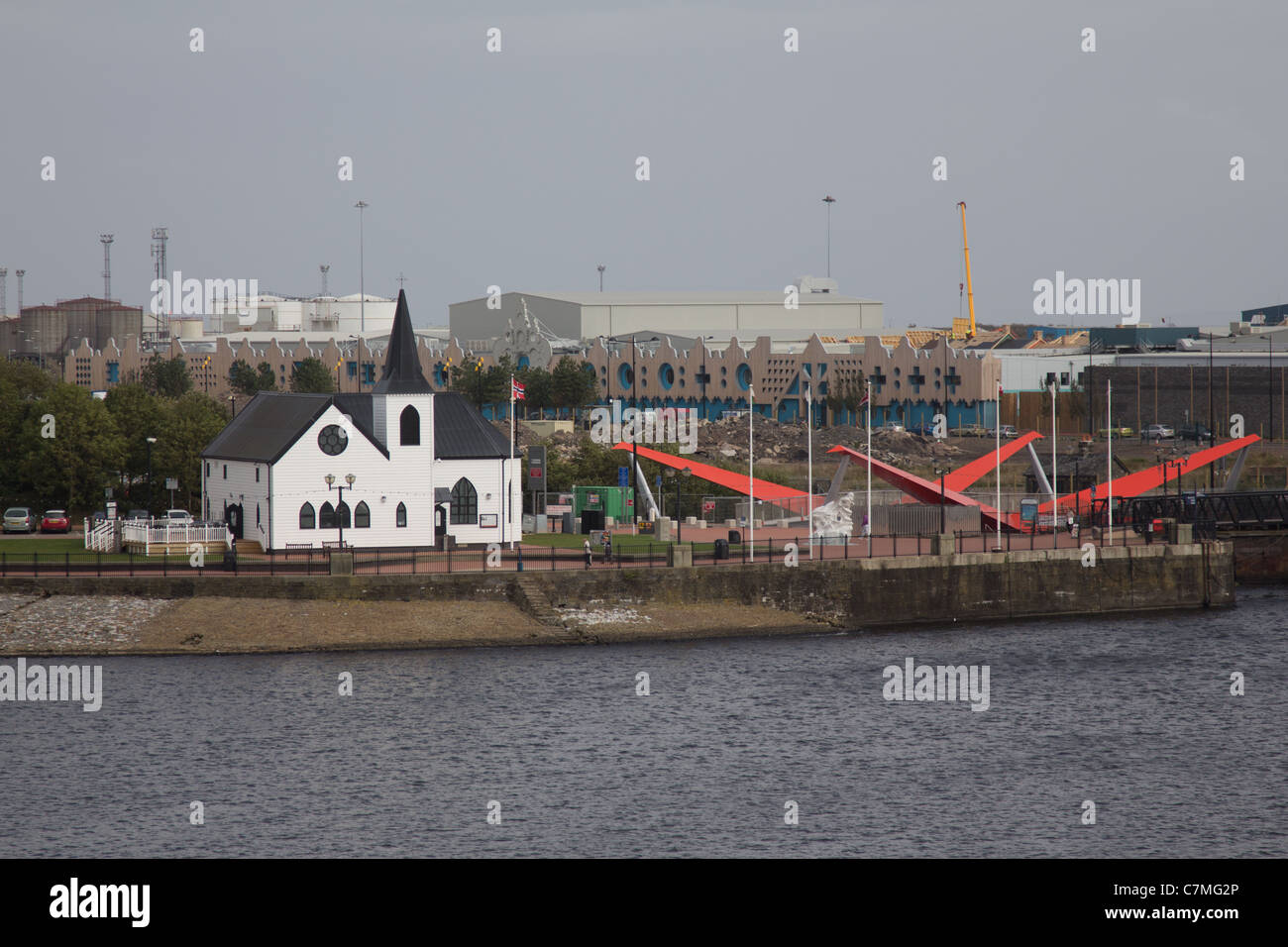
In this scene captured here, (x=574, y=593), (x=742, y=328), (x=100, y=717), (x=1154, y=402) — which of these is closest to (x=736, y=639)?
(x=574, y=593)

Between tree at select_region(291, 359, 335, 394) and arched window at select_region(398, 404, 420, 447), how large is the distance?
8391 centimetres

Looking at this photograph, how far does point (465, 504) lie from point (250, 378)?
3757 inches

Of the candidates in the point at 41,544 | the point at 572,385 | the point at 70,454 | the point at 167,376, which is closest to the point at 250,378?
the point at 167,376

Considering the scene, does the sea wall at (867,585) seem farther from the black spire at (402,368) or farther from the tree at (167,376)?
the tree at (167,376)

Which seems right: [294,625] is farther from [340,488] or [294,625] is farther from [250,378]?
[250,378]

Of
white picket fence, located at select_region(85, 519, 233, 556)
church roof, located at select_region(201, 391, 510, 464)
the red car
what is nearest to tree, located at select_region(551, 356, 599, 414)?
church roof, located at select_region(201, 391, 510, 464)

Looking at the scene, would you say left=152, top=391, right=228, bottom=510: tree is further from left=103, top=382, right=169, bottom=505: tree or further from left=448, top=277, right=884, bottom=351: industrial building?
left=448, top=277, right=884, bottom=351: industrial building

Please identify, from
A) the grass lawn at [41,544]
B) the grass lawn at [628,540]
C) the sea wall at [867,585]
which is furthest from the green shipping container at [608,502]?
the grass lawn at [41,544]

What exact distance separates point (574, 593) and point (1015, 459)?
64.5m

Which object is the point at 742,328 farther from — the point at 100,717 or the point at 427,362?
the point at 100,717

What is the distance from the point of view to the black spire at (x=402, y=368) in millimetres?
69625

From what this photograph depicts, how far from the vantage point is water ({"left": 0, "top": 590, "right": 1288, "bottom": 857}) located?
1537 inches

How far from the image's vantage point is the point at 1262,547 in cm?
8244

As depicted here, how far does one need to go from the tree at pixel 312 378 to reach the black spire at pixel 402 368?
266ft
